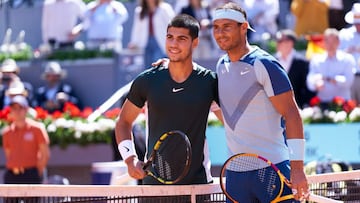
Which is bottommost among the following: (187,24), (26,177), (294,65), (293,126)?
(26,177)

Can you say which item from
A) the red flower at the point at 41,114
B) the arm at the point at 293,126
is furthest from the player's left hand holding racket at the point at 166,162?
the red flower at the point at 41,114

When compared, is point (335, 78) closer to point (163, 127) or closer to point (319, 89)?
point (319, 89)

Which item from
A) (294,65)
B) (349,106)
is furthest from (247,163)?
(294,65)

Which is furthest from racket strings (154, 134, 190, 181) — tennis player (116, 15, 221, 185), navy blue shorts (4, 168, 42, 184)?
navy blue shorts (4, 168, 42, 184)

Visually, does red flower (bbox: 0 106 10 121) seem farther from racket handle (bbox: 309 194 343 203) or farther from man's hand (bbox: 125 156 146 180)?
racket handle (bbox: 309 194 343 203)

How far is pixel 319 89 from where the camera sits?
14492mm

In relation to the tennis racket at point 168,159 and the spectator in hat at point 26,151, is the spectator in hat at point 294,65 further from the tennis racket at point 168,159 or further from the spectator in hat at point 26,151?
the tennis racket at point 168,159

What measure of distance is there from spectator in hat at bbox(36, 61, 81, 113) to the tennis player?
8.89 metres

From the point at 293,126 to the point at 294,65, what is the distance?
813 centimetres

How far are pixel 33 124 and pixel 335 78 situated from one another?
3840 millimetres

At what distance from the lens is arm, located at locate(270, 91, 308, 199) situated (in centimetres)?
673

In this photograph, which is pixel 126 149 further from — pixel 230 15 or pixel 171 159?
pixel 230 15

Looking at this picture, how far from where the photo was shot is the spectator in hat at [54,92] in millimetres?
16422

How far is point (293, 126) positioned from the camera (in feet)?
22.6
